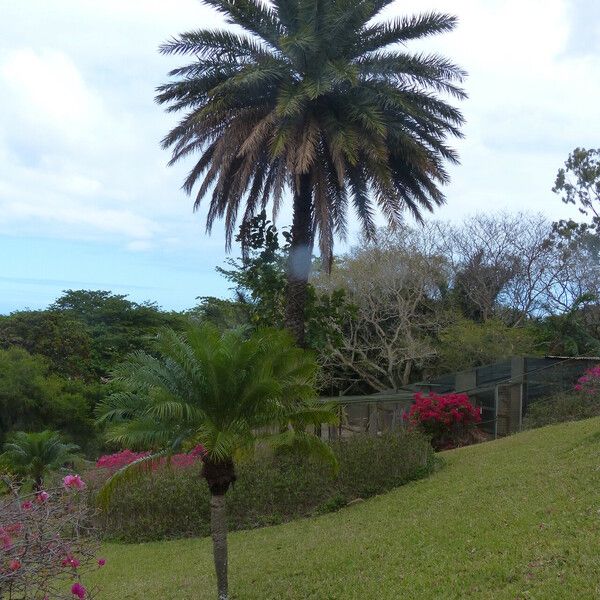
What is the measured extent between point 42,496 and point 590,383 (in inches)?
646

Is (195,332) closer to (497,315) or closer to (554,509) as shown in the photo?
(554,509)

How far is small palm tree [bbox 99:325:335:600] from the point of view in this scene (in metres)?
9.17

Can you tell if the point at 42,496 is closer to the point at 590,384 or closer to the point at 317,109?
the point at 317,109

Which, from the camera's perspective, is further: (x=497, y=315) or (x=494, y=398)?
(x=497, y=315)

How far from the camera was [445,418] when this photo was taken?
18.6 meters

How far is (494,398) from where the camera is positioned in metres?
20.5

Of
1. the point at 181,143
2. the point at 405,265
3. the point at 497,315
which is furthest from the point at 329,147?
the point at 497,315

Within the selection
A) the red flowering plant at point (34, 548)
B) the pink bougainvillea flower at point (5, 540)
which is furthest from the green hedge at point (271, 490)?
the pink bougainvillea flower at point (5, 540)

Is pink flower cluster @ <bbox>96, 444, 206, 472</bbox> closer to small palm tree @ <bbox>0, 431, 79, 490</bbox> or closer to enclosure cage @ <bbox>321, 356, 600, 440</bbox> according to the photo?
small palm tree @ <bbox>0, 431, 79, 490</bbox>

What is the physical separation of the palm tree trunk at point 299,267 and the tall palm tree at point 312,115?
2 centimetres

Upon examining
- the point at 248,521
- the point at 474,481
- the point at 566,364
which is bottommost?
the point at 248,521

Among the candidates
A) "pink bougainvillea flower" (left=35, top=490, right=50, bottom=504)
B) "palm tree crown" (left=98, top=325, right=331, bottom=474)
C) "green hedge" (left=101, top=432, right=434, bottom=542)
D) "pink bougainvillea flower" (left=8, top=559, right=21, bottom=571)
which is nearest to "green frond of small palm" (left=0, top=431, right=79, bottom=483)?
"green hedge" (left=101, top=432, right=434, bottom=542)

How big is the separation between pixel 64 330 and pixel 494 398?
20.2m

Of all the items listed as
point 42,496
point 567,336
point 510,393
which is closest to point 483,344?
point 567,336
